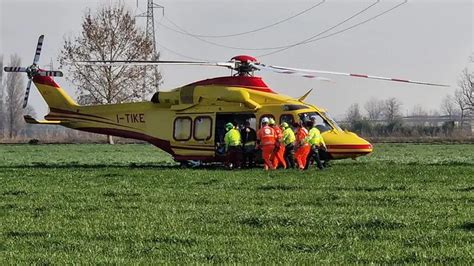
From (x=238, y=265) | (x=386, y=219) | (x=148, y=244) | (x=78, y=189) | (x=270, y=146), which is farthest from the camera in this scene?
(x=270, y=146)

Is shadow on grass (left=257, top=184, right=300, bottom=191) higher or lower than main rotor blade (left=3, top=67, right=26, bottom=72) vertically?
lower

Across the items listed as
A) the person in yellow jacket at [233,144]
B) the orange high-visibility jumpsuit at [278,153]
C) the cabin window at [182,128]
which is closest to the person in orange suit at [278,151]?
the orange high-visibility jumpsuit at [278,153]

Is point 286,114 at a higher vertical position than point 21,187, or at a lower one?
higher

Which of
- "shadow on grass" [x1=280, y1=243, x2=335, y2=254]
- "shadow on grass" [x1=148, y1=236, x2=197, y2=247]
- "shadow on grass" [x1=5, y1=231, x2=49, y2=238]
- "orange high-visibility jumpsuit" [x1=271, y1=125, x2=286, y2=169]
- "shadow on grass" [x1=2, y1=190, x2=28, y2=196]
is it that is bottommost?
"shadow on grass" [x1=5, y1=231, x2=49, y2=238]

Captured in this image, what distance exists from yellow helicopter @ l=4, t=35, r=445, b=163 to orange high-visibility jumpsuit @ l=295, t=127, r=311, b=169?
3.57 ft

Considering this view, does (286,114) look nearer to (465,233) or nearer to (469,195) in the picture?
(469,195)

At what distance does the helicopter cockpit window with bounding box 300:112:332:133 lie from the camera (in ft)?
76.1

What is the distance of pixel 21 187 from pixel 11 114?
119m

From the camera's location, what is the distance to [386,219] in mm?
10367

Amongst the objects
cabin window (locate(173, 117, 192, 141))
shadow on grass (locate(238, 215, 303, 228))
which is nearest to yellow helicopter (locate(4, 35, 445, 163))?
cabin window (locate(173, 117, 192, 141))

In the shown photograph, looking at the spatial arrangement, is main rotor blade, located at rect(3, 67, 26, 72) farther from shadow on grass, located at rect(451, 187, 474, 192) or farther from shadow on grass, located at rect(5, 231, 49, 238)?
shadow on grass, located at rect(5, 231, 49, 238)

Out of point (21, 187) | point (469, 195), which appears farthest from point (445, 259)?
point (21, 187)

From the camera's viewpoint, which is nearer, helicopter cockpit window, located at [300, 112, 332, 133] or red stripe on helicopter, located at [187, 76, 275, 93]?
helicopter cockpit window, located at [300, 112, 332, 133]

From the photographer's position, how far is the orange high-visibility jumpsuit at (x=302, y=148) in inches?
861
